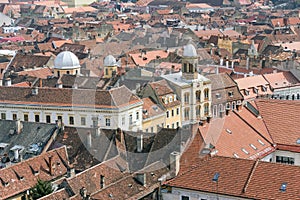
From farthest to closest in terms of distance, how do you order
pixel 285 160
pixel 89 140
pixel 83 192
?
1. pixel 285 160
2. pixel 89 140
3. pixel 83 192

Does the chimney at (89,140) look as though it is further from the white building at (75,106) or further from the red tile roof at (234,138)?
the white building at (75,106)

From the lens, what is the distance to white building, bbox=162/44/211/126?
7612cm

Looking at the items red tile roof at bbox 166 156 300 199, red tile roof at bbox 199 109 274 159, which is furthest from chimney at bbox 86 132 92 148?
red tile roof at bbox 166 156 300 199

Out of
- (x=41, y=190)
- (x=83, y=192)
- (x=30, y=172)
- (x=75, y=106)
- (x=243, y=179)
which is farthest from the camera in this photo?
(x=75, y=106)

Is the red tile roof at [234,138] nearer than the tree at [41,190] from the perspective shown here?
No

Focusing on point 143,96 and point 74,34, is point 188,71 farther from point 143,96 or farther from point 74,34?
point 74,34

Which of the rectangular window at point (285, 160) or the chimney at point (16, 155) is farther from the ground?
the chimney at point (16, 155)

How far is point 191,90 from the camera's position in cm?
7638

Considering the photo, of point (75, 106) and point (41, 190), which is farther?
point (75, 106)

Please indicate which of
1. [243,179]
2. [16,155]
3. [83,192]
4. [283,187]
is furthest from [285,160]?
[16,155]

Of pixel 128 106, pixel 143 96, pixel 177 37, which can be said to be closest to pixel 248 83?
pixel 143 96

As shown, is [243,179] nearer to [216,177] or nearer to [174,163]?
[216,177]

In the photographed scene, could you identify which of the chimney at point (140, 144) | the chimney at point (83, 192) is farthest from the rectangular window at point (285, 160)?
the chimney at point (83, 192)

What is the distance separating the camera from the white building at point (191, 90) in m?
76.1
